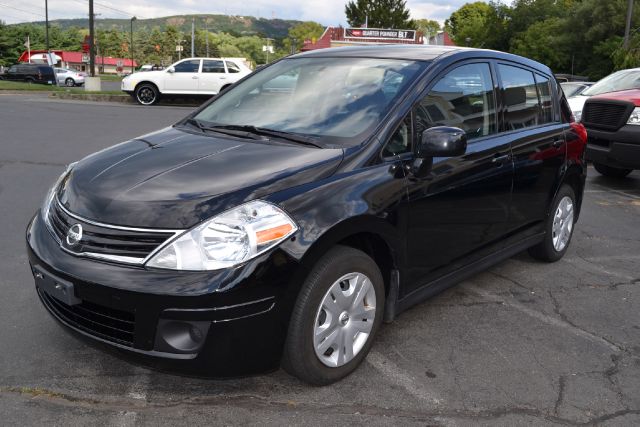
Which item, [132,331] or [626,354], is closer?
[132,331]

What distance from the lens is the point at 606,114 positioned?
8.79 metres

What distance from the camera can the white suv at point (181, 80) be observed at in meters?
21.0

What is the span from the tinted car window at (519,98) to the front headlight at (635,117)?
14.5 feet

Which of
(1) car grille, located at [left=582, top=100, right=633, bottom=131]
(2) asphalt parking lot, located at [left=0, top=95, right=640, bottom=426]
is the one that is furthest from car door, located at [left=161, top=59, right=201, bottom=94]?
(2) asphalt parking lot, located at [left=0, top=95, right=640, bottom=426]

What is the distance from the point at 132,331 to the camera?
103 inches

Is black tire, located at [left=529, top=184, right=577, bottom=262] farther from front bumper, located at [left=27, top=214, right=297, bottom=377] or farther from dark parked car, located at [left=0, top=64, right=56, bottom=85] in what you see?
dark parked car, located at [left=0, top=64, right=56, bottom=85]

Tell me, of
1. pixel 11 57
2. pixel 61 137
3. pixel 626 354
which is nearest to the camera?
pixel 626 354

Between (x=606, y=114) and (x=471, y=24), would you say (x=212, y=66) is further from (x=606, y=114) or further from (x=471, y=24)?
(x=471, y=24)

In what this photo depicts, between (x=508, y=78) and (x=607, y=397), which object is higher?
(x=508, y=78)

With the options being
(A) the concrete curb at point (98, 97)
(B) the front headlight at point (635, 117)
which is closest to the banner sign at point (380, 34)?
(A) the concrete curb at point (98, 97)

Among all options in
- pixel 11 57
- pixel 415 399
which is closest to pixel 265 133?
pixel 415 399

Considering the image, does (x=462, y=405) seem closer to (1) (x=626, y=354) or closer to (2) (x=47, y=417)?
(1) (x=626, y=354)

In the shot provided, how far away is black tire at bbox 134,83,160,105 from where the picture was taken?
21203 millimetres

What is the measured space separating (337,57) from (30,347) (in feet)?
8.47
